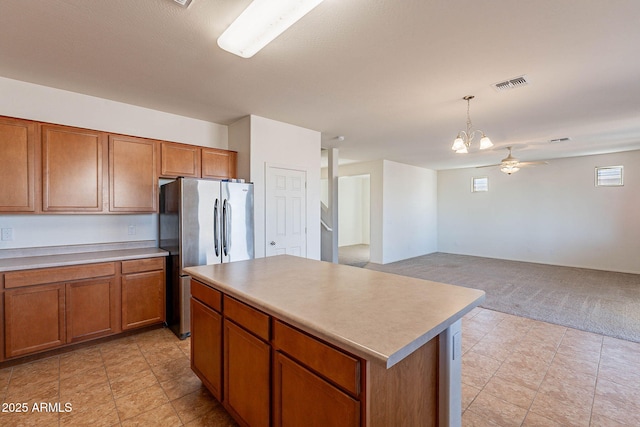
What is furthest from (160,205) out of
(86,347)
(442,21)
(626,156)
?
(626,156)

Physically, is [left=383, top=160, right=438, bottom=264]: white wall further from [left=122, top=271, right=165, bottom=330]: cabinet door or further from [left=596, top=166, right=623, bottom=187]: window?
[left=122, top=271, right=165, bottom=330]: cabinet door

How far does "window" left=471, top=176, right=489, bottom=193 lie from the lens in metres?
8.14

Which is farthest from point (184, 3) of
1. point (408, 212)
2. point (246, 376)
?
point (408, 212)

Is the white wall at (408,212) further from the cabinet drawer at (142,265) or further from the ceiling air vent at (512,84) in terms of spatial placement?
the cabinet drawer at (142,265)

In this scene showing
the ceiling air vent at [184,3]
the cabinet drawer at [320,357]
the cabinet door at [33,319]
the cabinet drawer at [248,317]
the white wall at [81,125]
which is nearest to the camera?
the cabinet drawer at [320,357]

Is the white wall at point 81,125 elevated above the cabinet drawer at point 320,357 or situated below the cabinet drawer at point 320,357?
above

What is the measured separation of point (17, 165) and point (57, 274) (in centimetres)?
106

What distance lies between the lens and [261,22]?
1.67 metres

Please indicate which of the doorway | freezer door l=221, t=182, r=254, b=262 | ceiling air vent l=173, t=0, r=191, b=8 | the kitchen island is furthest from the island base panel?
the doorway

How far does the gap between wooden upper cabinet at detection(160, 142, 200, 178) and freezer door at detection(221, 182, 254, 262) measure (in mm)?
618

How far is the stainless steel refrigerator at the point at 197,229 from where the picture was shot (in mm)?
3053

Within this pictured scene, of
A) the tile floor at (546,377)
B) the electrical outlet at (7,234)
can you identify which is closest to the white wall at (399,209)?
the tile floor at (546,377)

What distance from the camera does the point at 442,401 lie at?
4.70 ft

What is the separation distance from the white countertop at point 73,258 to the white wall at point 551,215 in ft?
26.9
